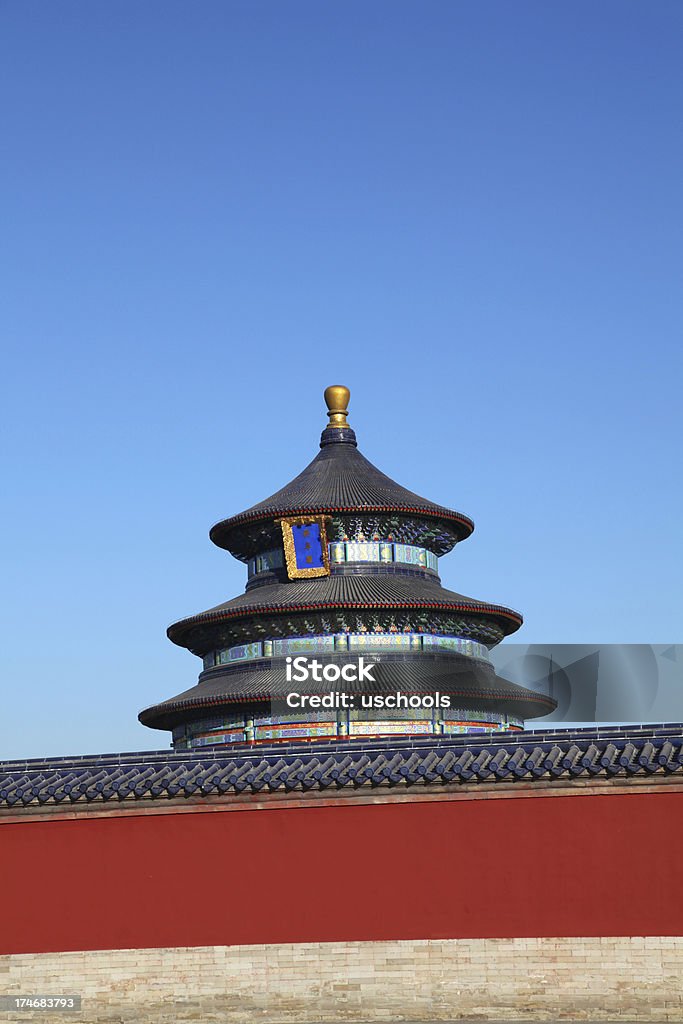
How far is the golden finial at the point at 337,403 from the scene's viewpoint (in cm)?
3290

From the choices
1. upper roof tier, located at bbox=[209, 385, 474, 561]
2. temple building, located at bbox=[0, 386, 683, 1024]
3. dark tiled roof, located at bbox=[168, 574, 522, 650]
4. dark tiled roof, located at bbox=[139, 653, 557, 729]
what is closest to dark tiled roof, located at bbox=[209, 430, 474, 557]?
upper roof tier, located at bbox=[209, 385, 474, 561]

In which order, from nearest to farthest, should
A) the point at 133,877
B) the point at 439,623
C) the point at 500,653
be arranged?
→ the point at 133,877
the point at 439,623
the point at 500,653

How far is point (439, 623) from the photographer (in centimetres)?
2880

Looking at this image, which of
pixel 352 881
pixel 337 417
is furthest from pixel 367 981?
pixel 337 417

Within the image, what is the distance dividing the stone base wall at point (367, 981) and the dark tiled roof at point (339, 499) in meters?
13.5

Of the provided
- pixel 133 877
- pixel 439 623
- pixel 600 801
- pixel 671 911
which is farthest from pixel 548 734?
pixel 439 623

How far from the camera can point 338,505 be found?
29625mm

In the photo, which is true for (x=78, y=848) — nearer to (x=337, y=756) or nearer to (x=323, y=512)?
(x=337, y=756)

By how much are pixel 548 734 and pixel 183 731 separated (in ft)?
42.3

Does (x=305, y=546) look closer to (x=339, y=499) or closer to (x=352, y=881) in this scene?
(x=339, y=499)

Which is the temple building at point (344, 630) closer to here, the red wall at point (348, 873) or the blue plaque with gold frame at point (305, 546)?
the blue plaque with gold frame at point (305, 546)

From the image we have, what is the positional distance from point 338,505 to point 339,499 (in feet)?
1.07

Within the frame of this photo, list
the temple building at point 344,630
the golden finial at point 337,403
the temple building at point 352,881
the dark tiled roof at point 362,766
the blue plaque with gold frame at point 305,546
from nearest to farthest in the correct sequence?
the temple building at point 352,881, the dark tiled roof at point 362,766, the temple building at point 344,630, the blue plaque with gold frame at point 305,546, the golden finial at point 337,403

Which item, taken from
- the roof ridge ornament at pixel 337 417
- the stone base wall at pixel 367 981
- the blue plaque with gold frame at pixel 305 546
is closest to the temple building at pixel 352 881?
the stone base wall at pixel 367 981
